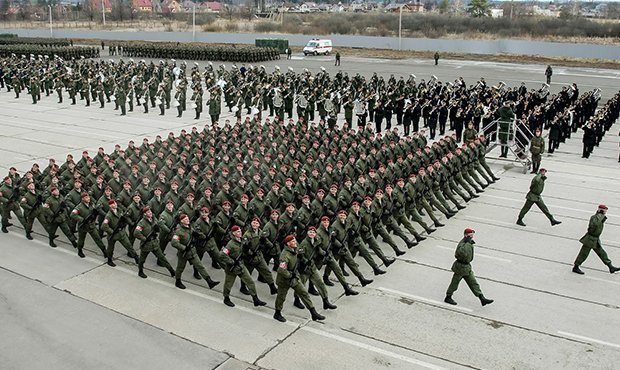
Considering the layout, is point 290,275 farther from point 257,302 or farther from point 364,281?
point 364,281

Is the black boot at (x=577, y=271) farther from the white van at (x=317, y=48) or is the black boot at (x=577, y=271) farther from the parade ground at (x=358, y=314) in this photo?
the white van at (x=317, y=48)

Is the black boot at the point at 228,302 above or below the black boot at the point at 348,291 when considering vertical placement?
below

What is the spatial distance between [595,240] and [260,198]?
592 cm

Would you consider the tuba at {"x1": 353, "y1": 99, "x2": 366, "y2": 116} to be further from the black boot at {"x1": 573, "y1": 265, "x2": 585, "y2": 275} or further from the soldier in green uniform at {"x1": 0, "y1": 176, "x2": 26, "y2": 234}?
the soldier in green uniform at {"x1": 0, "y1": 176, "x2": 26, "y2": 234}

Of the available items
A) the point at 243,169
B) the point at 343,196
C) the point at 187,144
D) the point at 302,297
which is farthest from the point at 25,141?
the point at 302,297

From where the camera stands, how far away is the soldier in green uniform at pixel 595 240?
10.6 meters

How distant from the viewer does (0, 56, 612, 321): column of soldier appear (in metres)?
9.87

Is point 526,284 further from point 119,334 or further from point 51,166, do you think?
point 51,166

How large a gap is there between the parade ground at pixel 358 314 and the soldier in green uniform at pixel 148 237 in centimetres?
34

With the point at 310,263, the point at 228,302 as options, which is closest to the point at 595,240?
the point at 310,263

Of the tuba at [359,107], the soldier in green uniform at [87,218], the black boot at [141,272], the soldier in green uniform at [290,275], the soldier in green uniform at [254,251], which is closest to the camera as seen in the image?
the soldier in green uniform at [290,275]

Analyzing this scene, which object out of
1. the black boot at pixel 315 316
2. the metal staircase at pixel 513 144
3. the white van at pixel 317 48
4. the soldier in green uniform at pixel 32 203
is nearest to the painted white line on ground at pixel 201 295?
the black boot at pixel 315 316

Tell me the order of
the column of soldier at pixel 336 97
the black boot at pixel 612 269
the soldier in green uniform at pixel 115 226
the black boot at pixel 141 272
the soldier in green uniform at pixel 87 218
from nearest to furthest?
1. the black boot at pixel 141 272
2. the black boot at pixel 612 269
3. the soldier in green uniform at pixel 115 226
4. the soldier in green uniform at pixel 87 218
5. the column of soldier at pixel 336 97

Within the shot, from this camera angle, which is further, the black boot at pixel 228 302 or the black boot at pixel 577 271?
the black boot at pixel 577 271
